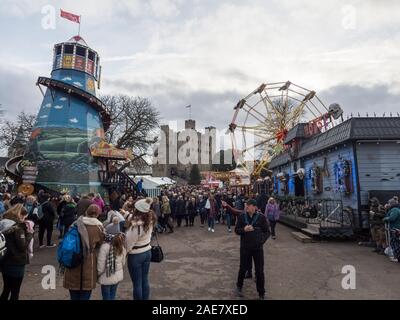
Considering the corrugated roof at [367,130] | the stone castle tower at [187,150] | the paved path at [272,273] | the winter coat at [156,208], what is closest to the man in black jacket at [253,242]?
the paved path at [272,273]

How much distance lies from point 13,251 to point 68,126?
19.1 m

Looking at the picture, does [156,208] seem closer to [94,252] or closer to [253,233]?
[253,233]

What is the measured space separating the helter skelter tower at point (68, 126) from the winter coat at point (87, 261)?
709 inches

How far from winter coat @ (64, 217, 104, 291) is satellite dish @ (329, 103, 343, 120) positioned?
64.3 feet

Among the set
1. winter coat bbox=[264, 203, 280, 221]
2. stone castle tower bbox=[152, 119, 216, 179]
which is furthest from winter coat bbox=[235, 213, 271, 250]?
stone castle tower bbox=[152, 119, 216, 179]

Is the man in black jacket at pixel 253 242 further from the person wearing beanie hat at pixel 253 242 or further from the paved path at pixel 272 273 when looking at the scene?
the paved path at pixel 272 273

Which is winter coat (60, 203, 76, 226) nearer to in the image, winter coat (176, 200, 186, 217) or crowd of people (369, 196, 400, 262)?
winter coat (176, 200, 186, 217)

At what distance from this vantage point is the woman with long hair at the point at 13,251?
4133mm

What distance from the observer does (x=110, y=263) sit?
3828 mm

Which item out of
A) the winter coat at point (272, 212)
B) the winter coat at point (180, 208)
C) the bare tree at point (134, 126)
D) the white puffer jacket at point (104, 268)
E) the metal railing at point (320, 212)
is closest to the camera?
the white puffer jacket at point (104, 268)

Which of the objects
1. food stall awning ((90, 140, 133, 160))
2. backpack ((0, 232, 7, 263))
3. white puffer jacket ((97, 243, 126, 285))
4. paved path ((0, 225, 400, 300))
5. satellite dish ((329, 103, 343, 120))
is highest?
satellite dish ((329, 103, 343, 120))

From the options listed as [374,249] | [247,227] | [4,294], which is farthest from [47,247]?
[374,249]

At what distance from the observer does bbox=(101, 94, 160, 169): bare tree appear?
33.9 m

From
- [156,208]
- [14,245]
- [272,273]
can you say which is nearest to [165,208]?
[156,208]
